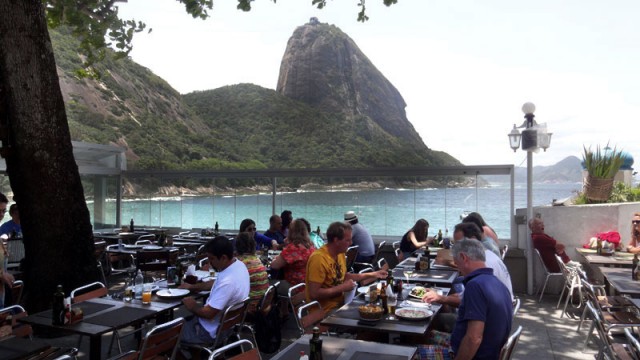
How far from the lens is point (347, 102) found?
79.9 meters

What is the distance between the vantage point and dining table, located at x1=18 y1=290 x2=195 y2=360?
3.56 meters

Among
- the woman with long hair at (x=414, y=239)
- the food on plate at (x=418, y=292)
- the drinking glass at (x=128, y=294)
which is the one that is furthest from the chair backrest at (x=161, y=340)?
the woman with long hair at (x=414, y=239)

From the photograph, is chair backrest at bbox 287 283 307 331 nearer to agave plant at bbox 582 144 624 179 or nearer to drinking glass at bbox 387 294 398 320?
drinking glass at bbox 387 294 398 320

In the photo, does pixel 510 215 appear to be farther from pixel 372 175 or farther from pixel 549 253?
pixel 372 175

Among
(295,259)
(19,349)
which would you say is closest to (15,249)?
(295,259)

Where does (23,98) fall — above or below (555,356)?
above

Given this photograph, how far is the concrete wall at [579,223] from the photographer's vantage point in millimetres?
8312

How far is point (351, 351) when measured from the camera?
9.80 ft

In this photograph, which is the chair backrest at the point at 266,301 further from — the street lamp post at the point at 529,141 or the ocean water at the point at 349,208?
the street lamp post at the point at 529,141

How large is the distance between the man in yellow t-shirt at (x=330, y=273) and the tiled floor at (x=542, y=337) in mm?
1161

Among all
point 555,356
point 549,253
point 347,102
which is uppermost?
point 347,102

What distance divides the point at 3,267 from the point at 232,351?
A: 2.68m

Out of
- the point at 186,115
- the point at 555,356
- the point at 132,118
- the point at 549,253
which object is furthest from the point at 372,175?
the point at 186,115

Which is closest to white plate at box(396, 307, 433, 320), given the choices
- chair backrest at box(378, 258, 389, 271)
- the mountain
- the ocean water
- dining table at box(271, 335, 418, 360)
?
dining table at box(271, 335, 418, 360)
